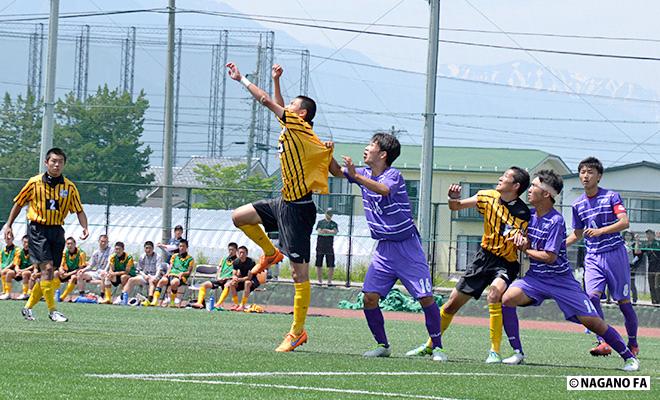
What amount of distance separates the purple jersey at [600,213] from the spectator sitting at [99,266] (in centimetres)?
1384

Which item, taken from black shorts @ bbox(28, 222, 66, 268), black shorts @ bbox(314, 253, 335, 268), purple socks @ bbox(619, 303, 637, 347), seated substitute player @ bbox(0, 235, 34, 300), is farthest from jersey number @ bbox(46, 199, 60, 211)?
black shorts @ bbox(314, 253, 335, 268)

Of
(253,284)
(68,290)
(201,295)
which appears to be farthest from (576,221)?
(68,290)

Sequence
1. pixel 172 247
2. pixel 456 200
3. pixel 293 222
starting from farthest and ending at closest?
1. pixel 172 247
2. pixel 456 200
3. pixel 293 222

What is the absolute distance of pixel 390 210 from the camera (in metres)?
11.2

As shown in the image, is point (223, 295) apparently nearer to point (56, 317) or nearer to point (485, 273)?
point (56, 317)

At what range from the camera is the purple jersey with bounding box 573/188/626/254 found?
1290cm

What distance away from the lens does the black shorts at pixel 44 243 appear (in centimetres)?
1513

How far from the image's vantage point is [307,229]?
1122 centimetres

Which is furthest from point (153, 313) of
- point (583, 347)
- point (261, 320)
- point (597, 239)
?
point (597, 239)

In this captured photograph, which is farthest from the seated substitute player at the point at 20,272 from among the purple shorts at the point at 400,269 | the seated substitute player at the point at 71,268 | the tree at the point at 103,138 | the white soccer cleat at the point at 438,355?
the tree at the point at 103,138

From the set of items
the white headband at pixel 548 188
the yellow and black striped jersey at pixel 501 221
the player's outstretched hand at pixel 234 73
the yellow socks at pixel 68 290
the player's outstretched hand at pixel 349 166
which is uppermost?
the player's outstretched hand at pixel 234 73

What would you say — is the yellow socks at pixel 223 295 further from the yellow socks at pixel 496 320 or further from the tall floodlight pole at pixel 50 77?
the yellow socks at pixel 496 320

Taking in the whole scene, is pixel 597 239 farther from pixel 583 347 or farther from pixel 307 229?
pixel 307 229

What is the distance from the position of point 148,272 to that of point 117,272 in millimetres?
602
